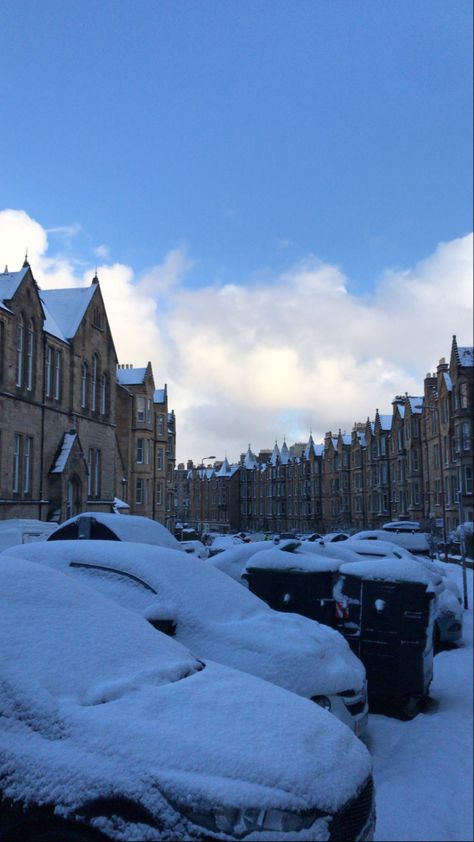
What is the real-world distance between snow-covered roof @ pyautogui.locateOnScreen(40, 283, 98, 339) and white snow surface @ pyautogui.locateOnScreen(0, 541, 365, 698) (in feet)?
89.7

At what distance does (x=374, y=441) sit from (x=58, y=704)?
217ft

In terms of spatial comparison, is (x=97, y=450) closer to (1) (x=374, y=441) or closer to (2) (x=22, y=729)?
(2) (x=22, y=729)

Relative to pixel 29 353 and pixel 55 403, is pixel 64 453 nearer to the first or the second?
pixel 55 403

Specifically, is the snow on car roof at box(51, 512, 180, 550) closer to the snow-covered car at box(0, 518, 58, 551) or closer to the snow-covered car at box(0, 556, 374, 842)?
the snow-covered car at box(0, 518, 58, 551)

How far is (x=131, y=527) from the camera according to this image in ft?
42.0

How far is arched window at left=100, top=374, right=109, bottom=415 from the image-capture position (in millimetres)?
36581

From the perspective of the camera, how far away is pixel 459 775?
5.37 m

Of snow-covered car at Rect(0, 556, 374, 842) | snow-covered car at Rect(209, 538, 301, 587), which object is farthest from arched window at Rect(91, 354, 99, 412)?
snow-covered car at Rect(0, 556, 374, 842)

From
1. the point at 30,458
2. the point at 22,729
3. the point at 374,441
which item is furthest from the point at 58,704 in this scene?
the point at 374,441

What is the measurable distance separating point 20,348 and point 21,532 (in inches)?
424

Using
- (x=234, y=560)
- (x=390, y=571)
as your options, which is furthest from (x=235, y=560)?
(x=390, y=571)

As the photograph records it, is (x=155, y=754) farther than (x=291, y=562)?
No

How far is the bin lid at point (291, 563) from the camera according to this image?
8.74 metres

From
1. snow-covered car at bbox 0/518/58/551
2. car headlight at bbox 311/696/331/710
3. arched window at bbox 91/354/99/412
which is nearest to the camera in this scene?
car headlight at bbox 311/696/331/710
